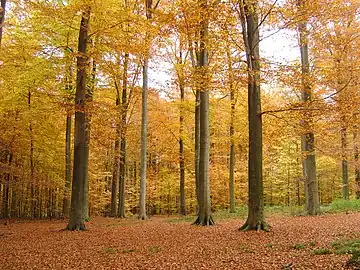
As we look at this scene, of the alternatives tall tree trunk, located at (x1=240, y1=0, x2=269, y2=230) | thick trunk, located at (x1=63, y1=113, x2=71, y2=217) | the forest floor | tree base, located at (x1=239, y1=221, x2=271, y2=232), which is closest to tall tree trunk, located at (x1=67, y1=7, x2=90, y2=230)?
the forest floor

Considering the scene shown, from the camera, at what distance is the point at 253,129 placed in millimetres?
10438

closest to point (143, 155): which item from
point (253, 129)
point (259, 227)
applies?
point (253, 129)

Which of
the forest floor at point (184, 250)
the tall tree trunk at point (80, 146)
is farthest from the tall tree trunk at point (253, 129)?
the tall tree trunk at point (80, 146)

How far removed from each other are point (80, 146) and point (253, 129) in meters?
6.36

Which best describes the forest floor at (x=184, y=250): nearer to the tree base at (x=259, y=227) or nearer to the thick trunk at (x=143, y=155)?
the tree base at (x=259, y=227)

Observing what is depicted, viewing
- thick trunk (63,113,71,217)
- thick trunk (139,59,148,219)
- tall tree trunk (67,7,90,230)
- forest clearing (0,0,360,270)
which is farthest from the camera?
thick trunk (63,113,71,217)

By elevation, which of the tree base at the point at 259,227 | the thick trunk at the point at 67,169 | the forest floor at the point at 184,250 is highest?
the thick trunk at the point at 67,169

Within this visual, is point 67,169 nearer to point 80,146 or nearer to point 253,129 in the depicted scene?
point 80,146

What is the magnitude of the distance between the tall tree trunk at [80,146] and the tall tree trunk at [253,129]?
5820 mm

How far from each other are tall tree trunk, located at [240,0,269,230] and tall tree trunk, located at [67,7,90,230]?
5820 mm

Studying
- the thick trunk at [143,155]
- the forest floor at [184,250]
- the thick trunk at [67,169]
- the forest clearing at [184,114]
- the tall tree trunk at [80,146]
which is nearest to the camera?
the forest floor at [184,250]

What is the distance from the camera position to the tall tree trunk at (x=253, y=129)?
10.1 meters

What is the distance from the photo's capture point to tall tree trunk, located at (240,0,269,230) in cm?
1005

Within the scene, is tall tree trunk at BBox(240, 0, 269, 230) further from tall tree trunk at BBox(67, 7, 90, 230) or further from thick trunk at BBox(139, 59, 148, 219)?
thick trunk at BBox(139, 59, 148, 219)
